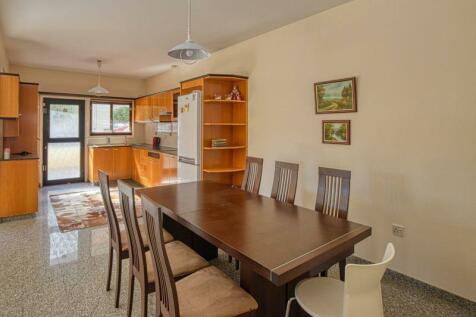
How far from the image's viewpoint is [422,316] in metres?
2.25

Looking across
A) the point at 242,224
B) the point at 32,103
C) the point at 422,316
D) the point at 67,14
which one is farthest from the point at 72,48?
the point at 422,316

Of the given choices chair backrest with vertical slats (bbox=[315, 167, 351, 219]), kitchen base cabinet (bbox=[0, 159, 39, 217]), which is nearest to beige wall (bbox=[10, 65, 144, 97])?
kitchen base cabinet (bbox=[0, 159, 39, 217])

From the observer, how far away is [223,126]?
468 centimetres

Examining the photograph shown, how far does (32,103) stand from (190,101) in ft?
9.62

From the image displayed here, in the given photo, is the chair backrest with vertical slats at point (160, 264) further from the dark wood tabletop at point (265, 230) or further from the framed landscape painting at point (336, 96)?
the framed landscape painting at point (336, 96)

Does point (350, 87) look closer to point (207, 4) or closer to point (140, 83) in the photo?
point (207, 4)

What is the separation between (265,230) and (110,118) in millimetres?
6884

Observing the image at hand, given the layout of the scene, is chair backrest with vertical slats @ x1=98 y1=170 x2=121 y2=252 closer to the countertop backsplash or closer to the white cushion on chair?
the white cushion on chair

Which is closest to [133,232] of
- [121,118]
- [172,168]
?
[172,168]

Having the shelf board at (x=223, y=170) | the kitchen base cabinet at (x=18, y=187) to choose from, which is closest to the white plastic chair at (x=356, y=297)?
the shelf board at (x=223, y=170)

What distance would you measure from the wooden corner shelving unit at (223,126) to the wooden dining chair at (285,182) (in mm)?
1527

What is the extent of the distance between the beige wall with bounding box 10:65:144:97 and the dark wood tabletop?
556 centimetres

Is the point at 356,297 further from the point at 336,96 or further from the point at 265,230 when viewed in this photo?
the point at 336,96

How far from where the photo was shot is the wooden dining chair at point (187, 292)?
4.68 ft
